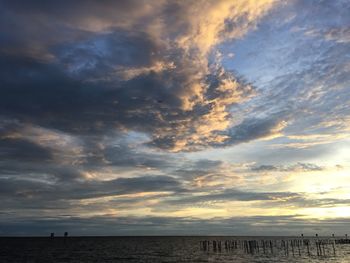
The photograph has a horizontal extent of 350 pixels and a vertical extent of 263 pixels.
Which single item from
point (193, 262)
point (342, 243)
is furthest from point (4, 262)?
point (342, 243)

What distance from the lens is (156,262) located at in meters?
73.2

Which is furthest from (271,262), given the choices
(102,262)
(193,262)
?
(102,262)

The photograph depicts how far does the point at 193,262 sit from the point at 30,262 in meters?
33.3

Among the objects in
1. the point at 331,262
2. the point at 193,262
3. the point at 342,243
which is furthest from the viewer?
the point at 342,243

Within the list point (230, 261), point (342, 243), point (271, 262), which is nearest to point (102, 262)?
point (230, 261)

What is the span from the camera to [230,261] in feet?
239

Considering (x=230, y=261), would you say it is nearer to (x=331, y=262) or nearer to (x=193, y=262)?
(x=193, y=262)

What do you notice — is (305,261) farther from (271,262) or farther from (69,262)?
(69,262)

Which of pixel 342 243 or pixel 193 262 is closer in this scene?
pixel 193 262

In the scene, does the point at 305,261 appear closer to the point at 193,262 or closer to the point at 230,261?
the point at 230,261

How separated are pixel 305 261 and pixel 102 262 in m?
39.3

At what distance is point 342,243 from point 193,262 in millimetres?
97664

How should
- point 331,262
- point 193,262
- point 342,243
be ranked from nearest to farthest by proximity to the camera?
point 331,262, point 193,262, point 342,243

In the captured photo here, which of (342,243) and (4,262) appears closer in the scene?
(4,262)
